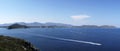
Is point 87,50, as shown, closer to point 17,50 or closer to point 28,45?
point 28,45

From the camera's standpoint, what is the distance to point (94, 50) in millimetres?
82250

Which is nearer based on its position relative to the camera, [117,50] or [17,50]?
[17,50]

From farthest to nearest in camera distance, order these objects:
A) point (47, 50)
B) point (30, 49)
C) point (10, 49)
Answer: point (47, 50), point (30, 49), point (10, 49)

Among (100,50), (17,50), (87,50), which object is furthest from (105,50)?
(17,50)

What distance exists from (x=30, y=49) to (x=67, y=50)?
67.9 ft

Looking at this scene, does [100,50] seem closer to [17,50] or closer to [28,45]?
[28,45]

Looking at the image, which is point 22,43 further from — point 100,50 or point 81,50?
point 100,50

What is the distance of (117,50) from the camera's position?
8081cm

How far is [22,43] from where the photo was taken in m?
65.2

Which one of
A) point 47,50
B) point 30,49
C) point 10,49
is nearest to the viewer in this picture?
point 10,49

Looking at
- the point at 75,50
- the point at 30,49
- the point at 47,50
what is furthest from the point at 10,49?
the point at 75,50

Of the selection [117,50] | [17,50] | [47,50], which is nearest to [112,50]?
[117,50]

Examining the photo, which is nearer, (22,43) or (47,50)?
(22,43)

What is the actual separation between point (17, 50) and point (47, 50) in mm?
25008
